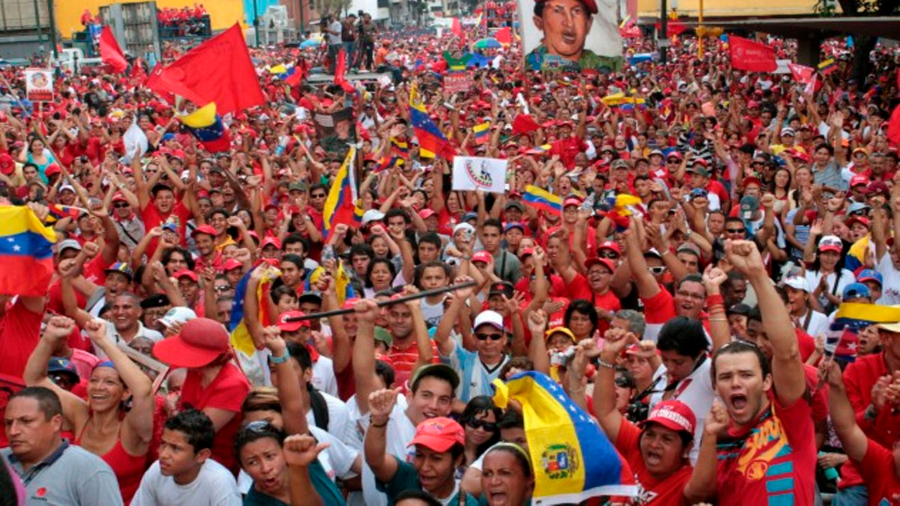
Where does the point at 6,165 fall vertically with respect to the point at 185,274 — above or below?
above

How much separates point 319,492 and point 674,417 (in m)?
1.37

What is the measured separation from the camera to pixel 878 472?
16.8 feet

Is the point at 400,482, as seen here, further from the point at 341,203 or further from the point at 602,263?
the point at 341,203

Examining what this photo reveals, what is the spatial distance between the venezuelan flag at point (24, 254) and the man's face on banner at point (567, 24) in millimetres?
16813

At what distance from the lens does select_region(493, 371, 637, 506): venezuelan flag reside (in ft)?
15.8

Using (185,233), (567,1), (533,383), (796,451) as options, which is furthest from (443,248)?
(567,1)

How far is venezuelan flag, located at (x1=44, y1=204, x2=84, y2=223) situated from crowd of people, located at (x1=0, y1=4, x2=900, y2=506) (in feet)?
0.15

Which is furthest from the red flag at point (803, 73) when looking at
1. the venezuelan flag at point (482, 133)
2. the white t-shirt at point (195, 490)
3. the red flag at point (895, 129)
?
the white t-shirt at point (195, 490)

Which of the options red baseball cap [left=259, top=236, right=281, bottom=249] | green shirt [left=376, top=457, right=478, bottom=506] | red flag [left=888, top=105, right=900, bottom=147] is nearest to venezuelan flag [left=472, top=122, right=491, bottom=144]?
red flag [left=888, top=105, right=900, bottom=147]

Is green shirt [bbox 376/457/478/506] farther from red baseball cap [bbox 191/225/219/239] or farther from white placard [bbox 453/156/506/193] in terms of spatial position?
white placard [bbox 453/156/506/193]

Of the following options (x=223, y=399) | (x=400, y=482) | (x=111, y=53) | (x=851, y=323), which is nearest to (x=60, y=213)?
(x=223, y=399)

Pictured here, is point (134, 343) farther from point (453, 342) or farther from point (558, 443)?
point (558, 443)

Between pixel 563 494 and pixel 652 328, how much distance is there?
3317mm

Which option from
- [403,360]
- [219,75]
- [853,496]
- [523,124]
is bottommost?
[853,496]
